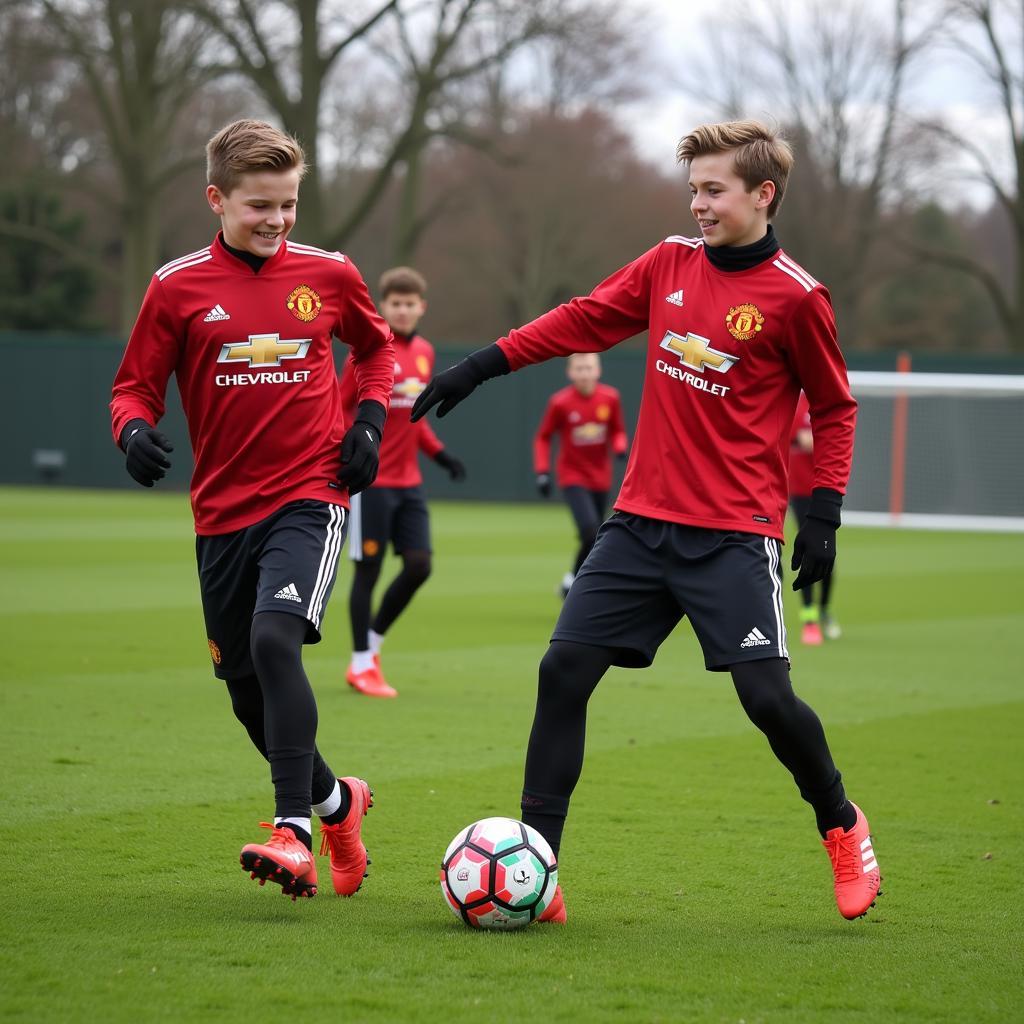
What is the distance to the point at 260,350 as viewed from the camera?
4828 millimetres

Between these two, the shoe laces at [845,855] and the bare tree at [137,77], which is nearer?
the shoe laces at [845,855]

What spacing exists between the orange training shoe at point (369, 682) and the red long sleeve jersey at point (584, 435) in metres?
5.04

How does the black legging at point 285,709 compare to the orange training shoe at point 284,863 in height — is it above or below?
above

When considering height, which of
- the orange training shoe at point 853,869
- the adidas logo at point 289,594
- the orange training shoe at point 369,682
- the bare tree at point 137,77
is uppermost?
the bare tree at point 137,77

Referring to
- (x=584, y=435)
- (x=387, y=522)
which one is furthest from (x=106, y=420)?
(x=387, y=522)

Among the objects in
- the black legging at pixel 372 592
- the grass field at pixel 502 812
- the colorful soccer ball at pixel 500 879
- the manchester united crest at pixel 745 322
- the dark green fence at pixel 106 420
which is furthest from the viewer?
the dark green fence at pixel 106 420

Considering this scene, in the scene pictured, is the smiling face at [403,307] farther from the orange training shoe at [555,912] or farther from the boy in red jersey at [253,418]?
the orange training shoe at [555,912]

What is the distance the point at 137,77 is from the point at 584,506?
2333 cm

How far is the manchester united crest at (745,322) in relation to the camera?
457 cm

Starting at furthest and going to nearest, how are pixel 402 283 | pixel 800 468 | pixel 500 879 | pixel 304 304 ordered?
1. pixel 800 468
2. pixel 402 283
3. pixel 304 304
4. pixel 500 879

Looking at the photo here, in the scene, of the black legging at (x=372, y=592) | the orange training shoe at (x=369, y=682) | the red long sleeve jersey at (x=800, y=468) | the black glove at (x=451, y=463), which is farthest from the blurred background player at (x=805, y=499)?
the orange training shoe at (x=369, y=682)

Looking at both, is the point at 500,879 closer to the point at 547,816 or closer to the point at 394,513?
the point at 547,816

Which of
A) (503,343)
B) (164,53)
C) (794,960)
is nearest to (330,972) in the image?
(794,960)

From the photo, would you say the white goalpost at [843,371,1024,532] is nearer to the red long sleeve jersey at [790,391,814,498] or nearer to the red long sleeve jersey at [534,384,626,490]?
the red long sleeve jersey at [534,384,626,490]
